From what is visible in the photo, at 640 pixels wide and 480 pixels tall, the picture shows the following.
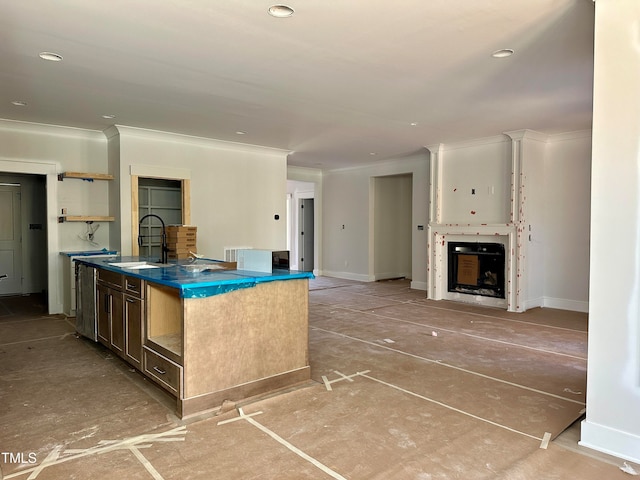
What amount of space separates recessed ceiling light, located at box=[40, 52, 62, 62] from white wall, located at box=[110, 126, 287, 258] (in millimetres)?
2246

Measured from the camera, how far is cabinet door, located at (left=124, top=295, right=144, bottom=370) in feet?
10.8

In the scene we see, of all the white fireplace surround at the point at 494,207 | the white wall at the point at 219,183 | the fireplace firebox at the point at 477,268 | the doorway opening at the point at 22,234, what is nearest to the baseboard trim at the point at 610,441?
the white fireplace surround at the point at 494,207

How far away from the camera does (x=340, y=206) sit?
9.69 m

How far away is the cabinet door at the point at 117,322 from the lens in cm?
362

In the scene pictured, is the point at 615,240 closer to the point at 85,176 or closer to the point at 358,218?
the point at 85,176

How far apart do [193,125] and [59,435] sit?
401 centimetres

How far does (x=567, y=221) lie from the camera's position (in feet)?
20.6

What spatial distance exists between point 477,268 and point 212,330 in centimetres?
501

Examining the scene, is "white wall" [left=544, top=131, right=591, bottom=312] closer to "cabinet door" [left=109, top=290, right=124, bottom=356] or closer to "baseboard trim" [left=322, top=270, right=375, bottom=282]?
"baseboard trim" [left=322, top=270, right=375, bottom=282]

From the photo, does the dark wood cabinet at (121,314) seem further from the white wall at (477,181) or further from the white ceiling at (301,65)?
the white wall at (477,181)

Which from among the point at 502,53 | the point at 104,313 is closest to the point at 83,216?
the point at 104,313

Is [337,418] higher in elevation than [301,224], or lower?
lower

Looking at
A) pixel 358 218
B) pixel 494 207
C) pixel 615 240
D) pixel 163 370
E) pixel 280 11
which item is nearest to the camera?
pixel 615 240

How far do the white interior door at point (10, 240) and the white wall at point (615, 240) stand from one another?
8324 mm
